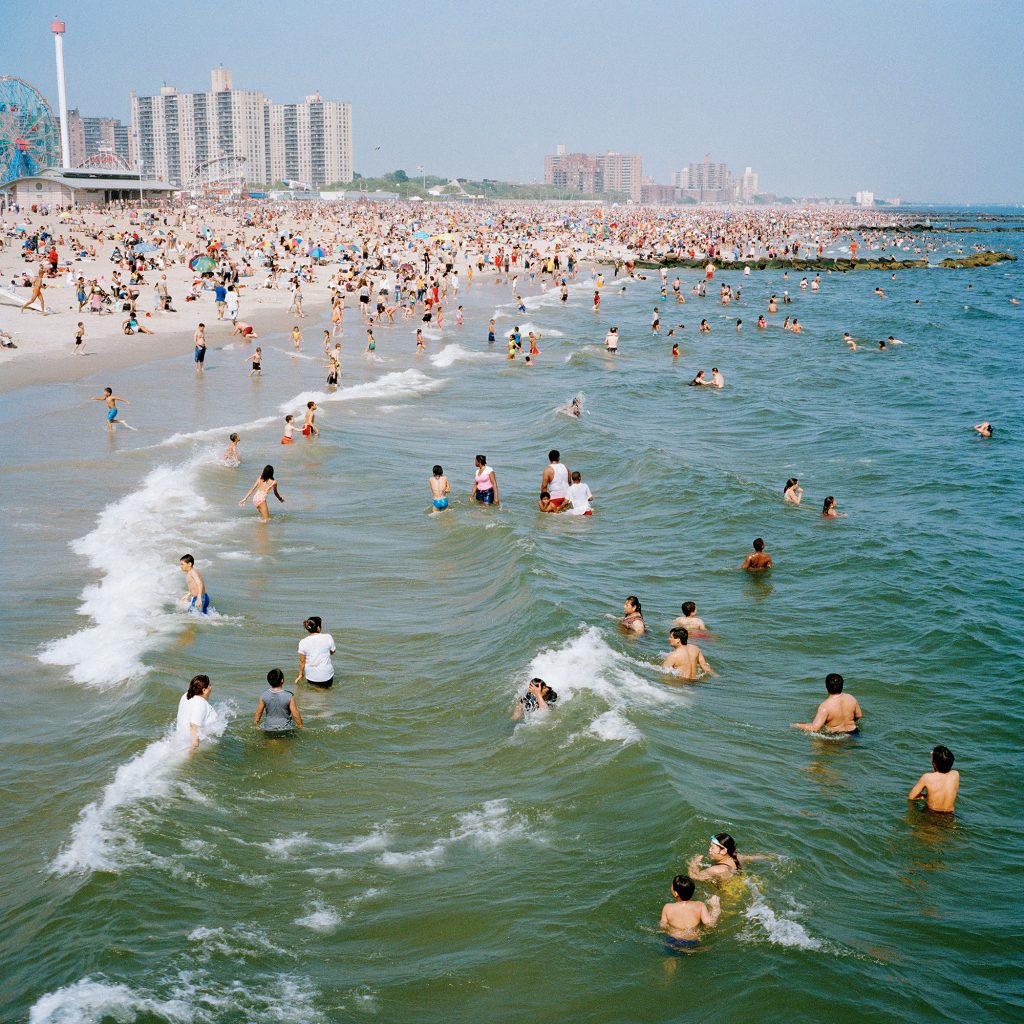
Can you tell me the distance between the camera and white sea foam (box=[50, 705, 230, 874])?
743 centimetres

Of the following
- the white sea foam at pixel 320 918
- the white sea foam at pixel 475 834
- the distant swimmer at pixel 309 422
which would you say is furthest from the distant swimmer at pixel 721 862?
the distant swimmer at pixel 309 422

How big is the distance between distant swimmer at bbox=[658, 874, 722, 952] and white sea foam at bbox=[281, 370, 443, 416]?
18.8m

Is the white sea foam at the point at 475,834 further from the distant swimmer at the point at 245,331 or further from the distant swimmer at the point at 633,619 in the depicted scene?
the distant swimmer at the point at 245,331

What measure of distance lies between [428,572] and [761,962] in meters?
8.65

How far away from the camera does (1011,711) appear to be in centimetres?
1079

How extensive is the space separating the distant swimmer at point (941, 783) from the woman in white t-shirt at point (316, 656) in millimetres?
5865

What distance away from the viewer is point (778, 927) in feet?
23.1

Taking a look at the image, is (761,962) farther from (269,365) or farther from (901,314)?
(901,314)

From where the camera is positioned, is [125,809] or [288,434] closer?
[125,809]

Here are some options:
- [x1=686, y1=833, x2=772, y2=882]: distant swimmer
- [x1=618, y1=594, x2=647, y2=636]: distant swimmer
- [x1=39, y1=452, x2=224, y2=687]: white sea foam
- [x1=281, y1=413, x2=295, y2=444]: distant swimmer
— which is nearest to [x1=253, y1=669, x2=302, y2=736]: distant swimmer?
[x1=39, y1=452, x2=224, y2=687]: white sea foam

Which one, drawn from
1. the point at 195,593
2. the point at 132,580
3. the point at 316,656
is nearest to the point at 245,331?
the point at 132,580

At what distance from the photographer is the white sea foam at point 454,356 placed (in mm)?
33750

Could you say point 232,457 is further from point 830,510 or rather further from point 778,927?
point 778,927

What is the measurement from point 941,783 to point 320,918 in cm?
538
